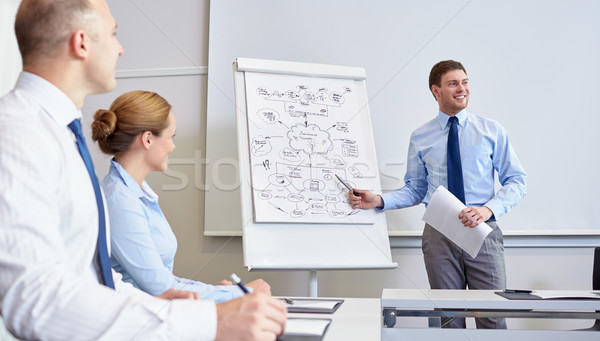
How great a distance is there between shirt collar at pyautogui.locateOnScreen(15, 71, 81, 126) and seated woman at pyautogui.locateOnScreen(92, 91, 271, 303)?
0.65m

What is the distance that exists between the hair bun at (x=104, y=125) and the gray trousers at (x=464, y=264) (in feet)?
5.25

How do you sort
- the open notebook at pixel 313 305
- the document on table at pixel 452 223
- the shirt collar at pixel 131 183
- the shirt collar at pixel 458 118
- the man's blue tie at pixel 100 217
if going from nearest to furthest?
the man's blue tie at pixel 100 217
the open notebook at pixel 313 305
the shirt collar at pixel 131 183
the document on table at pixel 452 223
the shirt collar at pixel 458 118

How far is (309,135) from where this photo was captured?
2824mm

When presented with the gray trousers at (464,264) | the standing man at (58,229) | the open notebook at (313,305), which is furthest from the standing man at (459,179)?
the standing man at (58,229)

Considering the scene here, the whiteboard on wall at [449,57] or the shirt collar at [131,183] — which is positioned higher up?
the whiteboard on wall at [449,57]

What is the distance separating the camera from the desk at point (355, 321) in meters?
1.05

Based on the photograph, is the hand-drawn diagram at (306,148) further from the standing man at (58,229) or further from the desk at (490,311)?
the standing man at (58,229)

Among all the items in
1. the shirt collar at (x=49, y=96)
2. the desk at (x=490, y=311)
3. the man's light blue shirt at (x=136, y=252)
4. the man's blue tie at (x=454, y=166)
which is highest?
the man's blue tie at (x=454, y=166)

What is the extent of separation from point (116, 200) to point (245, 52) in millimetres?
1956

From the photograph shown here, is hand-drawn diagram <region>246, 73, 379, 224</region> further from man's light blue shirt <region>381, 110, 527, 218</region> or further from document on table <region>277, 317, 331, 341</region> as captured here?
document on table <region>277, 317, 331, 341</region>

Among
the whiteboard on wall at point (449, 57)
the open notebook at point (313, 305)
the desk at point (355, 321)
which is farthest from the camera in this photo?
the whiteboard on wall at point (449, 57)

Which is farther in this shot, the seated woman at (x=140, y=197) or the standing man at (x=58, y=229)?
the seated woman at (x=140, y=197)

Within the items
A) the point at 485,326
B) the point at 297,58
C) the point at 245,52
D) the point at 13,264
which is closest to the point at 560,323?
the point at 485,326

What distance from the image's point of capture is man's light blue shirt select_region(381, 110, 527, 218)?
8.50ft
